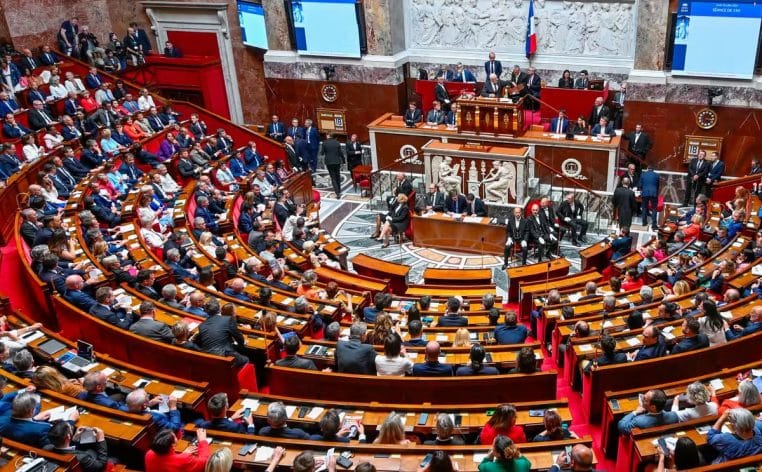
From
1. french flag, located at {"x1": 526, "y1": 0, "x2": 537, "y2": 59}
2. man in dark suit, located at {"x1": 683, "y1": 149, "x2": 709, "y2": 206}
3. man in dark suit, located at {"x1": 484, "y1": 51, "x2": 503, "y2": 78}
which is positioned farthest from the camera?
man in dark suit, located at {"x1": 484, "y1": 51, "x2": 503, "y2": 78}

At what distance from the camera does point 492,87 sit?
16.9 m

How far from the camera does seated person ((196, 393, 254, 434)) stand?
6059 millimetres

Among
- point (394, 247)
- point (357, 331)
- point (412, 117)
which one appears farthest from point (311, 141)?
point (357, 331)

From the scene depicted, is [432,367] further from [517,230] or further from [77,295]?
[517,230]

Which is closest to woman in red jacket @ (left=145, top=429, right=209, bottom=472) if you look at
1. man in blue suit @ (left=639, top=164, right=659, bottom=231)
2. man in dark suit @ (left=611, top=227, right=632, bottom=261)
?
man in dark suit @ (left=611, top=227, right=632, bottom=261)

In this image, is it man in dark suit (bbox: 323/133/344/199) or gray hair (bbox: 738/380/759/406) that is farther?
man in dark suit (bbox: 323/133/344/199)

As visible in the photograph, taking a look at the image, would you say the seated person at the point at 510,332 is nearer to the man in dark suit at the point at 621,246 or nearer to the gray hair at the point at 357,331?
the gray hair at the point at 357,331

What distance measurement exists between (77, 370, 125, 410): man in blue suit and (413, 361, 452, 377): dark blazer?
113 inches

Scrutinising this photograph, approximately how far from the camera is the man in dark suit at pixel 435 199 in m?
14.2

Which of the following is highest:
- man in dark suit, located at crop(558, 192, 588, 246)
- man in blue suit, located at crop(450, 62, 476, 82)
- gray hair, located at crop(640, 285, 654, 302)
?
man in blue suit, located at crop(450, 62, 476, 82)

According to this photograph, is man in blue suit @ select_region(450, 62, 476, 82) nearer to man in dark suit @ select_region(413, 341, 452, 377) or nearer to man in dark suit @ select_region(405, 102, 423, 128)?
man in dark suit @ select_region(405, 102, 423, 128)

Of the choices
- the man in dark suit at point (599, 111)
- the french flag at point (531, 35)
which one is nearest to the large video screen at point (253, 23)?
the french flag at point (531, 35)

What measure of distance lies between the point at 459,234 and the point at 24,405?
9.36 m

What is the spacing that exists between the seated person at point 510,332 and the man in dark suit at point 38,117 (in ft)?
38.4
